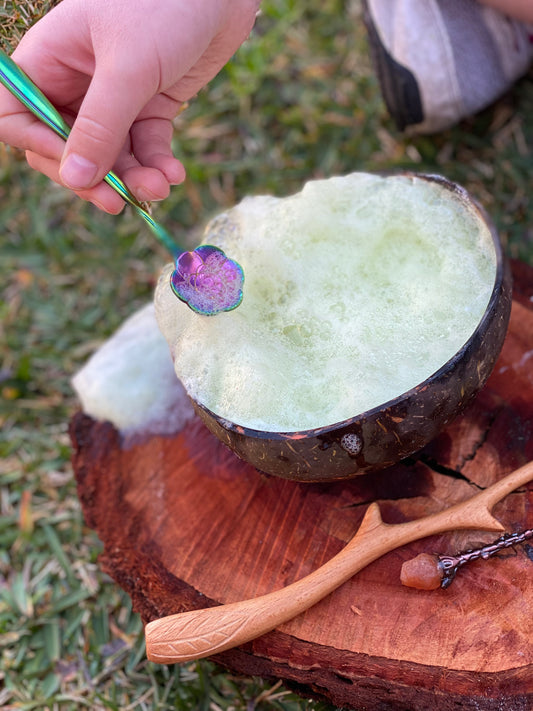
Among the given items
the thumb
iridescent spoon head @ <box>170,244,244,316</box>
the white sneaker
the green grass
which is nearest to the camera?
the thumb

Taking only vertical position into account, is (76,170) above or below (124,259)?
above

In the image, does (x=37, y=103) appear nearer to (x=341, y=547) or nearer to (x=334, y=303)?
(x=334, y=303)

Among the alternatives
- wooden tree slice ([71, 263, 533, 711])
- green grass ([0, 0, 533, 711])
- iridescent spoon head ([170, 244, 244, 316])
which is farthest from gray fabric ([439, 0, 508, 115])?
iridescent spoon head ([170, 244, 244, 316])

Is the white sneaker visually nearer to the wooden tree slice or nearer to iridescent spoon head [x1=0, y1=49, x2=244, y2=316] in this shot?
the wooden tree slice

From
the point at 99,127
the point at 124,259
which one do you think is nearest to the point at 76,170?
the point at 99,127

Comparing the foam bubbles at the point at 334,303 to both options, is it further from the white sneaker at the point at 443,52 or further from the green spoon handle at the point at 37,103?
the white sneaker at the point at 443,52

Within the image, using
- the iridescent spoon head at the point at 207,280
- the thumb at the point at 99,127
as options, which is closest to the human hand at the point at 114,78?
the thumb at the point at 99,127

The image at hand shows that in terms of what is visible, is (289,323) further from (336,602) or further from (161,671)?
(161,671)

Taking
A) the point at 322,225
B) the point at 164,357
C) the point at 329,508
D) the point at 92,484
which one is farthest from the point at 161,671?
the point at 322,225
